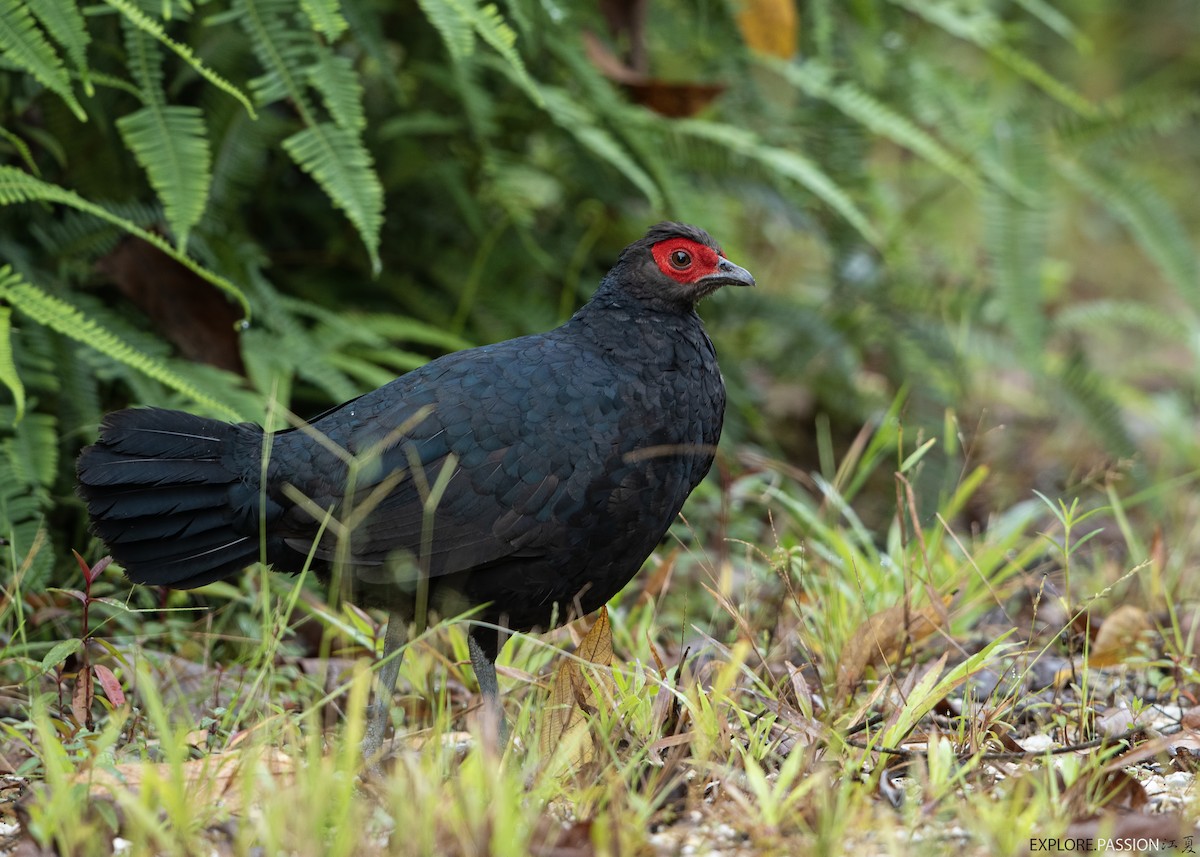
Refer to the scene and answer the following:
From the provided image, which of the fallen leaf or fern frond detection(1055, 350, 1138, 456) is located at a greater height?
the fallen leaf

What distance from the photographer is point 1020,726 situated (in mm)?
3611

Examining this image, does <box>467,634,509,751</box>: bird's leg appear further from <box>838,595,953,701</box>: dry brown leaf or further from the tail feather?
<box>838,595,953,701</box>: dry brown leaf

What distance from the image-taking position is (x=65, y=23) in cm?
385

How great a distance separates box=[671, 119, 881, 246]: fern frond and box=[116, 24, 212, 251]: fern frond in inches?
76.4

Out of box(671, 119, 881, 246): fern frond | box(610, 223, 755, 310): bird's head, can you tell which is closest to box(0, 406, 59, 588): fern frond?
box(610, 223, 755, 310): bird's head

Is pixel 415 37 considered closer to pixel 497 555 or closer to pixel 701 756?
pixel 497 555

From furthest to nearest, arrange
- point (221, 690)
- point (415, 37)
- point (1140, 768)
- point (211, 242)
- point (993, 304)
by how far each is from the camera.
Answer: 1. point (993, 304)
2. point (415, 37)
3. point (211, 242)
4. point (221, 690)
5. point (1140, 768)

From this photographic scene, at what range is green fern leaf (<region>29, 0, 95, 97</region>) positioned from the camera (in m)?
3.83

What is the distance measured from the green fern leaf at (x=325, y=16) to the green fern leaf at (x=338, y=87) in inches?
7.9

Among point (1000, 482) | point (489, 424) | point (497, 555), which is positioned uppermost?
point (489, 424)

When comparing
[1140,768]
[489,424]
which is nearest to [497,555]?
[489,424]

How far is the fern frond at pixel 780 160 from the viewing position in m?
4.91

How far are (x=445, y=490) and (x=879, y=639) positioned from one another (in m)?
1.39

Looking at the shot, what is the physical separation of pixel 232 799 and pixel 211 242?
8.23 ft
